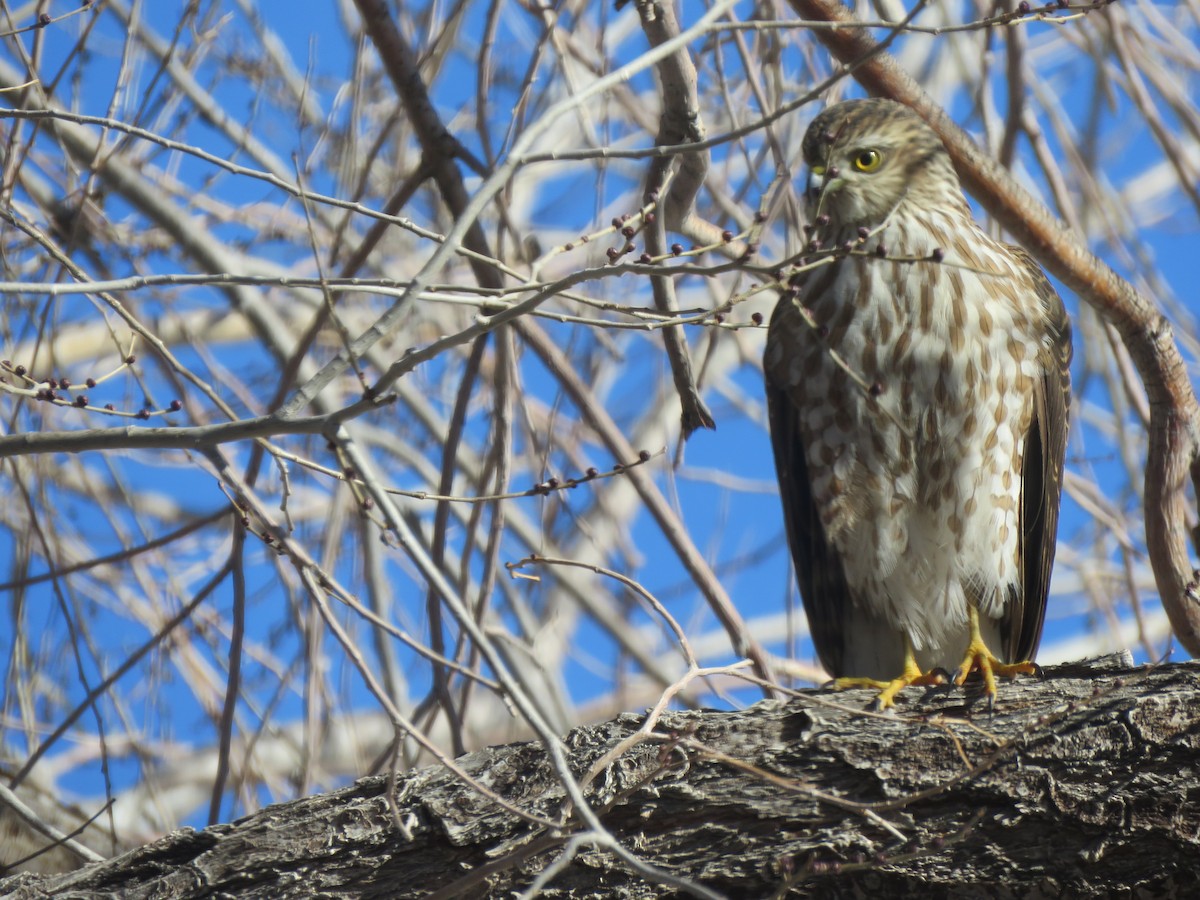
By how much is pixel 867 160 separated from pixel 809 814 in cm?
196

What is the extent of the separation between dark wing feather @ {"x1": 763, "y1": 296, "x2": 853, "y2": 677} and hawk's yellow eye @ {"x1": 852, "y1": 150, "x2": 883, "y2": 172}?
43 cm

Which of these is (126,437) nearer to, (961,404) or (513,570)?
(513,570)

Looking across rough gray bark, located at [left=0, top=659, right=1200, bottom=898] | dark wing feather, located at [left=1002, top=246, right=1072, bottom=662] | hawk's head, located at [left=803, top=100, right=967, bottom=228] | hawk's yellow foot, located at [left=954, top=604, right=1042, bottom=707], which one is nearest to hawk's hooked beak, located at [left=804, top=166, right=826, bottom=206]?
hawk's head, located at [left=803, top=100, right=967, bottom=228]

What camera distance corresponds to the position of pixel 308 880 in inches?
94.8

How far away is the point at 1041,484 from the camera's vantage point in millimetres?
3531

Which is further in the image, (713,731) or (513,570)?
(713,731)

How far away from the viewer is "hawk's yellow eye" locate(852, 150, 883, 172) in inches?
141

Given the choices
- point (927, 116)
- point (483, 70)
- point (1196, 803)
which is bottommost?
point (1196, 803)

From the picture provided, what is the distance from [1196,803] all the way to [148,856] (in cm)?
180

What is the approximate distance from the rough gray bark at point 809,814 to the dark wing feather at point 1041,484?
1049 mm

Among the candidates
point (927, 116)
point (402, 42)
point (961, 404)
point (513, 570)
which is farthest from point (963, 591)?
point (402, 42)

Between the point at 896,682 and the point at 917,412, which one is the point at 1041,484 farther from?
the point at 896,682

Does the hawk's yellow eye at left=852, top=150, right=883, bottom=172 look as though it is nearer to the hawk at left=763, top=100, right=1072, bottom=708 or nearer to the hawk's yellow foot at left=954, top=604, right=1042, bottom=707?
the hawk at left=763, top=100, right=1072, bottom=708

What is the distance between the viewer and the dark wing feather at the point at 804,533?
3.65m
